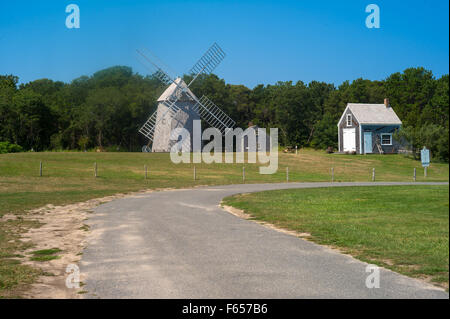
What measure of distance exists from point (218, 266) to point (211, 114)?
57.1 meters

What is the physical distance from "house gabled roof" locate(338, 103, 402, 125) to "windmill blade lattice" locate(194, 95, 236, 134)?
57.3 feet

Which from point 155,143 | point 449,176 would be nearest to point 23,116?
point 155,143

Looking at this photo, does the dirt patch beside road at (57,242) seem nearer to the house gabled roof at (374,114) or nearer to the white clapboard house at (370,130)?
the white clapboard house at (370,130)

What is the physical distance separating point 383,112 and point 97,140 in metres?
50.6

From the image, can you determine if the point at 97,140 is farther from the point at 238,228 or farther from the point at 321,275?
the point at 321,275

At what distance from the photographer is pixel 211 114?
6494 centimetres

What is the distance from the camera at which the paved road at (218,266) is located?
6.59 m

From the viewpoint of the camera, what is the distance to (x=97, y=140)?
85.9 m

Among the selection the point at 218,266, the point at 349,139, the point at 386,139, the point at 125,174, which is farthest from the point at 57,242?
the point at 386,139

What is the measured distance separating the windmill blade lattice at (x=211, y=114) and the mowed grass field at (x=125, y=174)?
362 inches

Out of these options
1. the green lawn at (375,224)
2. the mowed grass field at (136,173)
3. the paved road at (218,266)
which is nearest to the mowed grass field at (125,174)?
the mowed grass field at (136,173)

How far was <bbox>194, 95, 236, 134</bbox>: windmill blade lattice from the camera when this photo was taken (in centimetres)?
6384

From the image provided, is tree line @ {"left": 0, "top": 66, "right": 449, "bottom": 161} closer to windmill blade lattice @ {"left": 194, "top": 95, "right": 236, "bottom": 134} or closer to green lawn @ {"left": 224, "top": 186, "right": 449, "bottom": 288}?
windmill blade lattice @ {"left": 194, "top": 95, "right": 236, "bottom": 134}

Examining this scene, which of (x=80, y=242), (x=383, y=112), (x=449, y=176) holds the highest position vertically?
(x=383, y=112)
